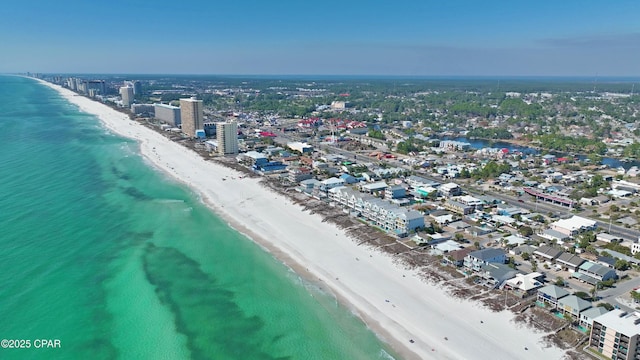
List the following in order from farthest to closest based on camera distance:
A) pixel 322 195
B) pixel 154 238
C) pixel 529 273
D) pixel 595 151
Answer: pixel 595 151 → pixel 322 195 → pixel 154 238 → pixel 529 273

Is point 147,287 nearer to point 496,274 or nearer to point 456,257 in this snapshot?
point 456,257

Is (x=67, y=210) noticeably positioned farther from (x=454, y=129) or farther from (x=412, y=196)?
(x=454, y=129)

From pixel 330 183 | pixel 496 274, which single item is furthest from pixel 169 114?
pixel 496 274

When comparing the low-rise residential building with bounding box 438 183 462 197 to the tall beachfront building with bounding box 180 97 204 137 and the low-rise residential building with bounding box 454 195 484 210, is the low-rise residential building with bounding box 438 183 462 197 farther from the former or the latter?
the tall beachfront building with bounding box 180 97 204 137

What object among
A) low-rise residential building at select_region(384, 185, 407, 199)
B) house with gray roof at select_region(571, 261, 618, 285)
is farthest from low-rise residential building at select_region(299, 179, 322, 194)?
house with gray roof at select_region(571, 261, 618, 285)

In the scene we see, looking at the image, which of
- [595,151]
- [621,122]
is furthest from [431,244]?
[621,122]

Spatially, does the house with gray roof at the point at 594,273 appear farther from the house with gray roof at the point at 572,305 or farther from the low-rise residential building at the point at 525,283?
the house with gray roof at the point at 572,305
